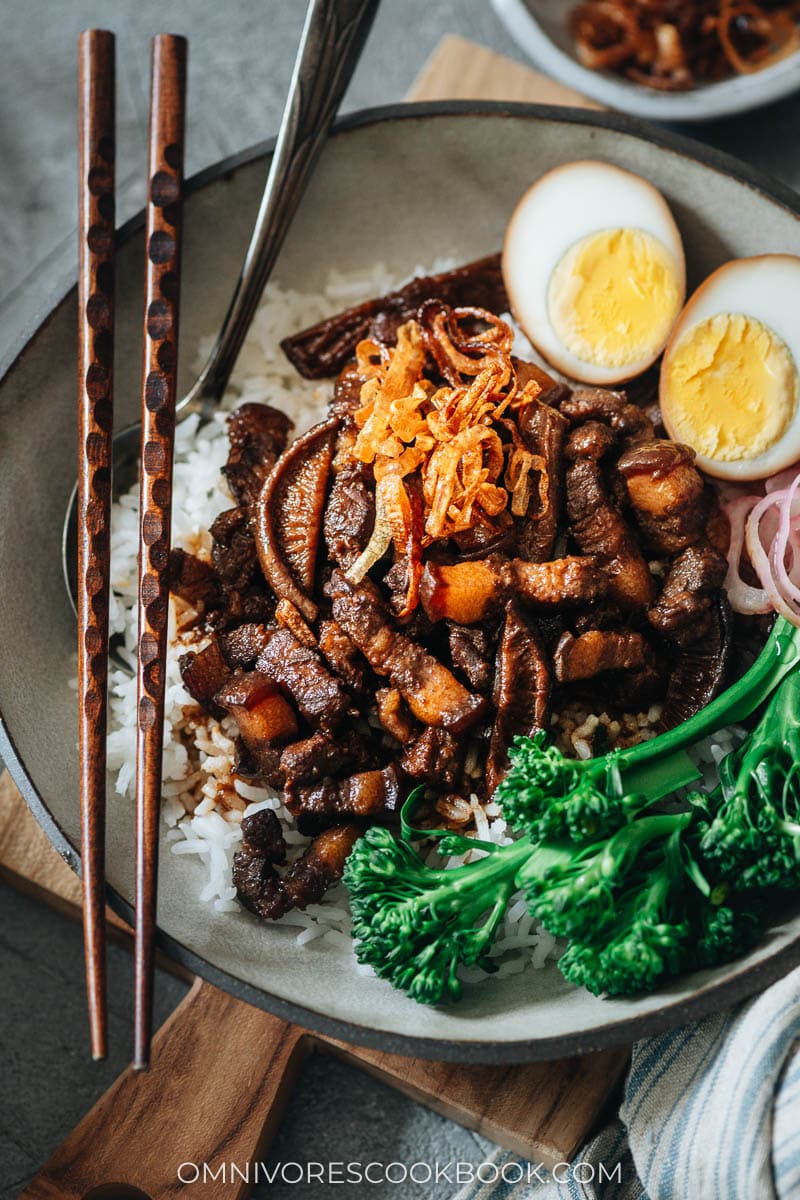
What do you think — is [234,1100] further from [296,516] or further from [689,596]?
[689,596]

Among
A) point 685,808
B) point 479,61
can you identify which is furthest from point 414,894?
point 479,61

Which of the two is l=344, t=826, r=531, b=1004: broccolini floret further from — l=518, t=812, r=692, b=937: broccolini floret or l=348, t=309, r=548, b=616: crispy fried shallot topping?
l=348, t=309, r=548, b=616: crispy fried shallot topping

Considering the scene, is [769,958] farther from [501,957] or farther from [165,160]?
[165,160]

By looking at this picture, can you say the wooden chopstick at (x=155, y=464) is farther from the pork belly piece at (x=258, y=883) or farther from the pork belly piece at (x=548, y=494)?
the pork belly piece at (x=548, y=494)

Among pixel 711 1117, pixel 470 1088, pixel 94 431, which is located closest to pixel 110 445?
pixel 94 431

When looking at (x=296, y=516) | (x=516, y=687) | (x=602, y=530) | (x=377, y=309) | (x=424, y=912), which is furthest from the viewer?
(x=377, y=309)

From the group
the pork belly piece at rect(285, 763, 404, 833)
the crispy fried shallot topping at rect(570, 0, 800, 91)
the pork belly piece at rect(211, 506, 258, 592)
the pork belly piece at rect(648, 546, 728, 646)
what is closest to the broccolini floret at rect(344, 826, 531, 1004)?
the pork belly piece at rect(285, 763, 404, 833)

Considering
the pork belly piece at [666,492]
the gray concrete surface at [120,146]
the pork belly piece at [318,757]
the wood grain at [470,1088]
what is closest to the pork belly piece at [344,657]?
the pork belly piece at [318,757]
